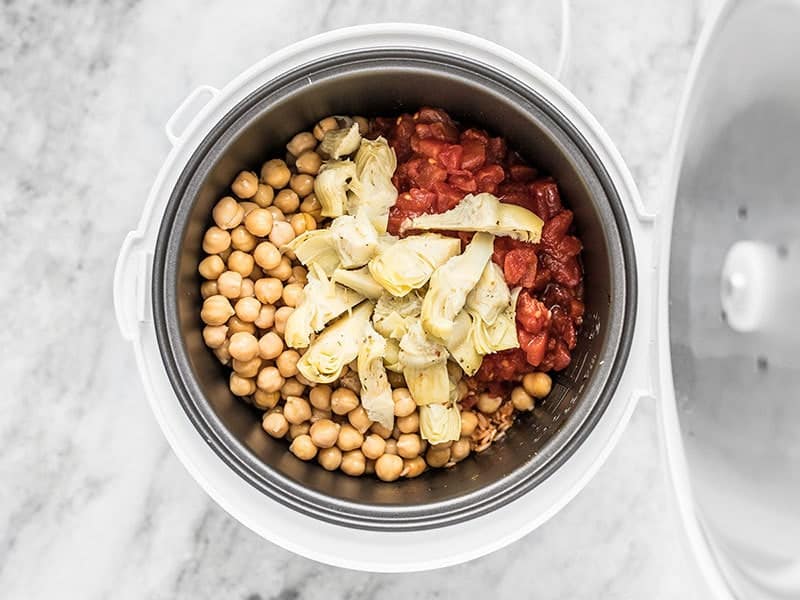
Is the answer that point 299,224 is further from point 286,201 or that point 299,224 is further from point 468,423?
point 468,423

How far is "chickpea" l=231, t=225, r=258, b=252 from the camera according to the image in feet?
5.83

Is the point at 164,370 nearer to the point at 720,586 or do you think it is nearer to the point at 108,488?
the point at 108,488

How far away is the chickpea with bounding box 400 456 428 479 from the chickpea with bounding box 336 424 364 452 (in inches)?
3.9

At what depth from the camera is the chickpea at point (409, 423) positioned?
1779mm

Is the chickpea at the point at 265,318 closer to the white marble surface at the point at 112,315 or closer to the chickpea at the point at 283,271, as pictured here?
the chickpea at the point at 283,271

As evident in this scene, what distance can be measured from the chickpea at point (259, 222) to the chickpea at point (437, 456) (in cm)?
53

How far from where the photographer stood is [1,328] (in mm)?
1987

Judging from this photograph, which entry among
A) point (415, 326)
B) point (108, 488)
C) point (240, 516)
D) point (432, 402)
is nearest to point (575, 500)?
point (432, 402)

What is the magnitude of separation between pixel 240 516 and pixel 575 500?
28.6 inches

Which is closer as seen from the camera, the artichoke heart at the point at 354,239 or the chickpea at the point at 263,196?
→ the artichoke heart at the point at 354,239

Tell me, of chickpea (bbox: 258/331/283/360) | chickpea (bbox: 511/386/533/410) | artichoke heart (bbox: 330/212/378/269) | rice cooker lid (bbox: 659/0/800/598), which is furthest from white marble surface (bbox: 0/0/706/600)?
rice cooker lid (bbox: 659/0/800/598)

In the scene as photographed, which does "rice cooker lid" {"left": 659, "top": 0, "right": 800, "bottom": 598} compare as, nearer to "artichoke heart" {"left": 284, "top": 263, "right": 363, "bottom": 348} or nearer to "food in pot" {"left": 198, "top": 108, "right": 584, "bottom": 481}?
"food in pot" {"left": 198, "top": 108, "right": 584, "bottom": 481}

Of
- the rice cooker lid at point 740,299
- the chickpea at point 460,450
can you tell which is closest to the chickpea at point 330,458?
the chickpea at point 460,450

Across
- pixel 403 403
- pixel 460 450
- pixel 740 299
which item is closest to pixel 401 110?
pixel 403 403
